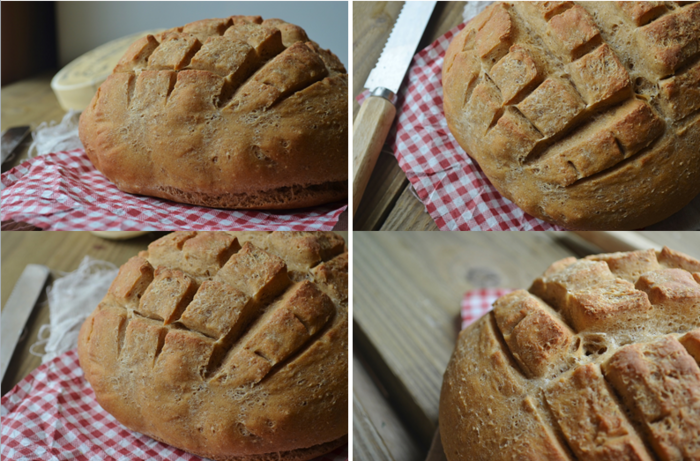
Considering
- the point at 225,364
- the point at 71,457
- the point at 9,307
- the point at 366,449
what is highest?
the point at 225,364

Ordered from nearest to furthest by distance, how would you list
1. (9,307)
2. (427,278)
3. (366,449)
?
(366,449), (9,307), (427,278)

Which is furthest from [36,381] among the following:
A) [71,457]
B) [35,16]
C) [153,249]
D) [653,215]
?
[653,215]

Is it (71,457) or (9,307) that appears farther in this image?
(9,307)

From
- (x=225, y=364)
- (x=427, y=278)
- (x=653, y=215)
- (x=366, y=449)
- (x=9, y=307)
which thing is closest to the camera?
(x=225, y=364)

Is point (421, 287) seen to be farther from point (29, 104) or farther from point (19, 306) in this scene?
point (29, 104)

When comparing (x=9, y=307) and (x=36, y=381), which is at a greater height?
(x=9, y=307)

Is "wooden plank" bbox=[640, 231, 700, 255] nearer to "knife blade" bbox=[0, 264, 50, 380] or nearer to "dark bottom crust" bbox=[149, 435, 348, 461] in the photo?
"dark bottom crust" bbox=[149, 435, 348, 461]

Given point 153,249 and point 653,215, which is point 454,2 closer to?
point 653,215
